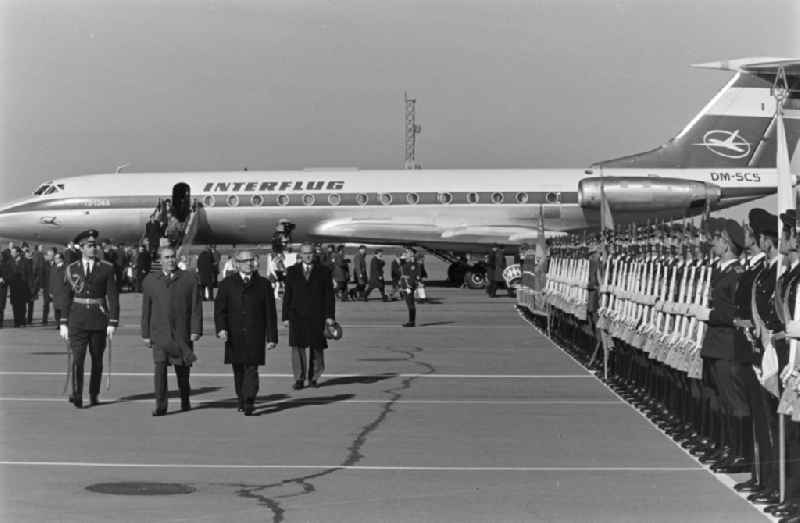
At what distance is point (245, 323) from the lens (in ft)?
50.5

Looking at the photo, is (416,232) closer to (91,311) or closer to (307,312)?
(307,312)

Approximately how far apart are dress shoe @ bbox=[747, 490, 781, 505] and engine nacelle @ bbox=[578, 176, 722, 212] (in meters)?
35.0

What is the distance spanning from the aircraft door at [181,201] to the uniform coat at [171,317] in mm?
31720

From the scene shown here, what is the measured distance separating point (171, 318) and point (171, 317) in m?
0.01

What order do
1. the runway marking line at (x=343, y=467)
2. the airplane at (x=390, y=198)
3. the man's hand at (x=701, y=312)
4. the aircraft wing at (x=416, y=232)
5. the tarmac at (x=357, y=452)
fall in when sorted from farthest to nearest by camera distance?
the airplane at (x=390, y=198) < the aircraft wing at (x=416, y=232) < the man's hand at (x=701, y=312) < the runway marking line at (x=343, y=467) < the tarmac at (x=357, y=452)

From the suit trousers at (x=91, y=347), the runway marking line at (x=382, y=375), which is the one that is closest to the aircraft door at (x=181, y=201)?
the runway marking line at (x=382, y=375)

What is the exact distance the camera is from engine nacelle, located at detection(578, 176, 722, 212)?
148ft

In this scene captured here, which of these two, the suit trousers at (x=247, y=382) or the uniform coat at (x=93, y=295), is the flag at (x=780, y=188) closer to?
the suit trousers at (x=247, y=382)

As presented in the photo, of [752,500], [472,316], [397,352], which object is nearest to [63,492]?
[752,500]

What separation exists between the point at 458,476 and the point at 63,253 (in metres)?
18.4

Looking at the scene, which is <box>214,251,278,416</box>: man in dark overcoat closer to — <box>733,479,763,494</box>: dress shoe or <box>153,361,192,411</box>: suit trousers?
<box>153,361,192,411</box>: suit trousers

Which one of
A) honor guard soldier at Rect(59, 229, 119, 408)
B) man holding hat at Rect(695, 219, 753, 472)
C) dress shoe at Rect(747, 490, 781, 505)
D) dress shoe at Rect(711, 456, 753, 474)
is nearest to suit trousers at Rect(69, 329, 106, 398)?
honor guard soldier at Rect(59, 229, 119, 408)

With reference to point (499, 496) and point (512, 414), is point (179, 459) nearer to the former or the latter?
point (499, 496)

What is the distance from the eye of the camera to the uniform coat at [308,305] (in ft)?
58.9
